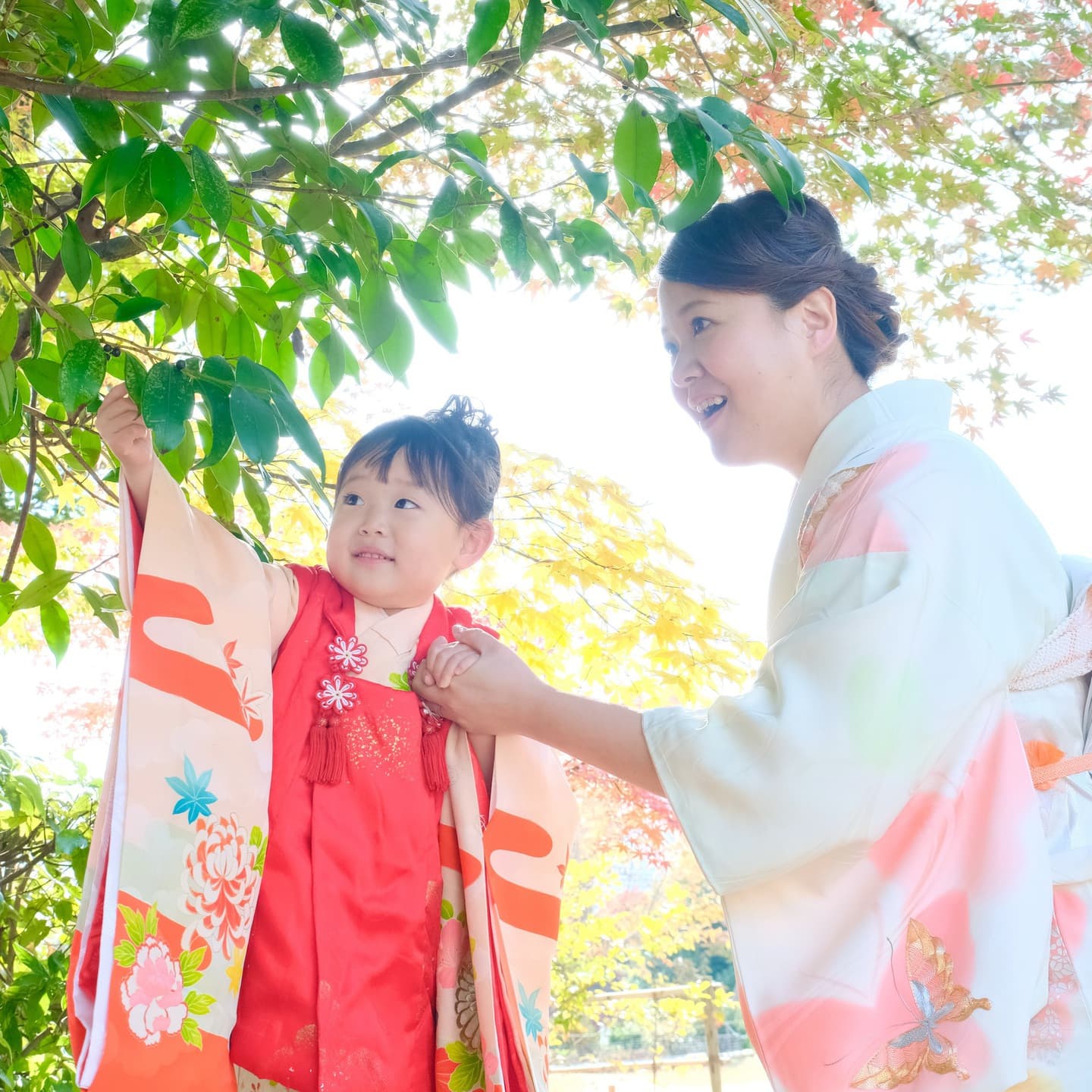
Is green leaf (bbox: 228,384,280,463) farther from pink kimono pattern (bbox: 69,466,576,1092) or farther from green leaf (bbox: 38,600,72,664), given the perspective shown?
green leaf (bbox: 38,600,72,664)

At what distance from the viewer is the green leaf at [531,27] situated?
1.16 metres

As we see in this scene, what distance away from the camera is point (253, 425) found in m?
1.08

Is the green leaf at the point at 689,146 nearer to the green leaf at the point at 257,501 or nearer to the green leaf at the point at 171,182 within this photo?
the green leaf at the point at 171,182

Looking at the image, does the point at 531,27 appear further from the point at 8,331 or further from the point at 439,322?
the point at 8,331

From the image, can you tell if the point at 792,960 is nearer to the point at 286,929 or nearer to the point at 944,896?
the point at 944,896

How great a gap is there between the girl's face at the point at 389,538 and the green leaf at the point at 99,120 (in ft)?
1.84

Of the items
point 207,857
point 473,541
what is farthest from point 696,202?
point 207,857

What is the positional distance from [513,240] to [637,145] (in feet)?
0.58

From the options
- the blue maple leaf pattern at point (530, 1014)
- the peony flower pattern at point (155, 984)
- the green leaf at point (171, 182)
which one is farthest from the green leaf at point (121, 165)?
the blue maple leaf pattern at point (530, 1014)

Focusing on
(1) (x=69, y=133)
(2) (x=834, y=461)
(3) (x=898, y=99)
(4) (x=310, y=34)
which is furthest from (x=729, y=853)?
(3) (x=898, y=99)

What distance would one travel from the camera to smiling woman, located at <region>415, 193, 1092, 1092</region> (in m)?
1.15

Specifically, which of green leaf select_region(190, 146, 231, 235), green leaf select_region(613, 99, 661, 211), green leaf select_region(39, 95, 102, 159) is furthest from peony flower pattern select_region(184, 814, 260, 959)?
green leaf select_region(613, 99, 661, 211)

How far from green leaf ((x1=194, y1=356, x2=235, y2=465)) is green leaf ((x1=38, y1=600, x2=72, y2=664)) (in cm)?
59

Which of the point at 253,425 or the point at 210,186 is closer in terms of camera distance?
the point at 253,425
